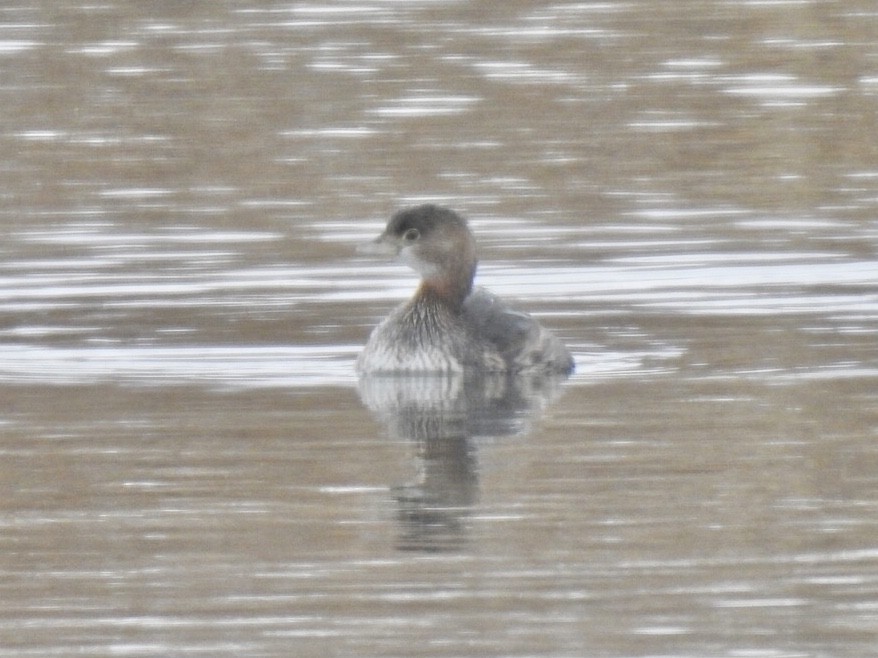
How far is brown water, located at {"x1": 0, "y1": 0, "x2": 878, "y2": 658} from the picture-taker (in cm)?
832

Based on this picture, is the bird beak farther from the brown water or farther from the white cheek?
the brown water

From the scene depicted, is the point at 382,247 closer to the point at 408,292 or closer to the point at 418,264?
the point at 418,264

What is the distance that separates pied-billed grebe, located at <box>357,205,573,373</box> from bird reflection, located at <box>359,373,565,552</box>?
84 mm

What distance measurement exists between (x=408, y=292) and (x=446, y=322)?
2276mm

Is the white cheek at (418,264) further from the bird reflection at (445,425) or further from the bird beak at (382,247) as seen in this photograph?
the bird reflection at (445,425)

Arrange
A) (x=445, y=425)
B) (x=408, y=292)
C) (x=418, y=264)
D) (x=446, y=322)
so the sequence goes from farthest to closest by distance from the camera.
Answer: (x=408, y=292) < (x=418, y=264) < (x=446, y=322) < (x=445, y=425)

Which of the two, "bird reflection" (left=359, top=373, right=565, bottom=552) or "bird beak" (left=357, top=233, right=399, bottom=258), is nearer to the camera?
"bird reflection" (left=359, top=373, right=565, bottom=552)

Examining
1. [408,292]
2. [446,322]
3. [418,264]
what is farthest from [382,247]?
A: [408,292]

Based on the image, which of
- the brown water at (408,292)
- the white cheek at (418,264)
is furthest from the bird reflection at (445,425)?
the white cheek at (418,264)

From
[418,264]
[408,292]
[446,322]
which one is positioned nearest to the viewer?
[446,322]

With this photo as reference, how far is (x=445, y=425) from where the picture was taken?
38.6 ft

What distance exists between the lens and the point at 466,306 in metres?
14.0

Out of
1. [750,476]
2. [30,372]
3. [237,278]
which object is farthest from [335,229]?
[750,476]

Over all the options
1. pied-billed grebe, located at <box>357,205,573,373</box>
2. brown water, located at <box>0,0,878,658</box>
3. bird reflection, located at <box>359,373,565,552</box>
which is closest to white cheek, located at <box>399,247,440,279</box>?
pied-billed grebe, located at <box>357,205,573,373</box>
